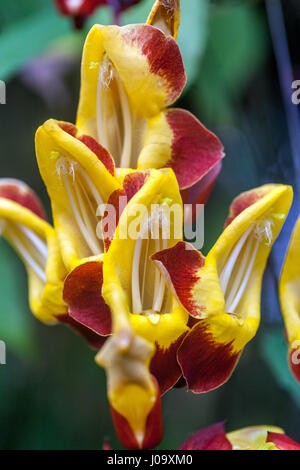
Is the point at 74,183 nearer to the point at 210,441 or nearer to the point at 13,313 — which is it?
the point at 210,441

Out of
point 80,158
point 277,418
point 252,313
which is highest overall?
point 80,158

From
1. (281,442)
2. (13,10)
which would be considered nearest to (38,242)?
(281,442)

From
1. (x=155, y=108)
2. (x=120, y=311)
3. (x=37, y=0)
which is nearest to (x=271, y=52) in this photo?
(x=37, y=0)

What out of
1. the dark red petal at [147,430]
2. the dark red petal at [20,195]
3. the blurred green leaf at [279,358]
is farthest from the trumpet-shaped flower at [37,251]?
the blurred green leaf at [279,358]

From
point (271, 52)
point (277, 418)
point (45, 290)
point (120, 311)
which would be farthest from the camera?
point (271, 52)

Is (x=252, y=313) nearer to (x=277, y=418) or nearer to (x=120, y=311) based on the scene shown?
(x=120, y=311)

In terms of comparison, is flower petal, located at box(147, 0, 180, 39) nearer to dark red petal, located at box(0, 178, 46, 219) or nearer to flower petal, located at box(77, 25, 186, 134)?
flower petal, located at box(77, 25, 186, 134)
